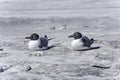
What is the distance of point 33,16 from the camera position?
A: 800 inches

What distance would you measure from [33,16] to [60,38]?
6.07m

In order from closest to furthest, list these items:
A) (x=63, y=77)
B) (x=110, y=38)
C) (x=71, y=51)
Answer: (x=63, y=77) → (x=71, y=51) → (x=110, y=38)

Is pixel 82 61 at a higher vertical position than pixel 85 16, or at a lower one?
lower

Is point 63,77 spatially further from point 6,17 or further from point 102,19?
point 6,17

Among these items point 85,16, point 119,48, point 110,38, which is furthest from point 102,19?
point 119,48

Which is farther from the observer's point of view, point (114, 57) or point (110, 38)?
point (110, 38)

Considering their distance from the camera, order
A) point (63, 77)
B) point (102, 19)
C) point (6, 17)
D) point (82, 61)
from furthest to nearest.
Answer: point (6, 17), point (102, 19), point (82, 61), point (63, 77)

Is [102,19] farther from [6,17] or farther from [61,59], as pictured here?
[61,59]

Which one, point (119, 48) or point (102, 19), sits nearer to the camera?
point (119, 48)

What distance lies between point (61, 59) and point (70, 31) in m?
4.74

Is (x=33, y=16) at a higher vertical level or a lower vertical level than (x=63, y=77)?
higher

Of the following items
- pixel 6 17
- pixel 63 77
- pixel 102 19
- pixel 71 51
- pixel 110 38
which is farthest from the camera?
pixel 6 17

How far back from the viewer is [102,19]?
18.6 m

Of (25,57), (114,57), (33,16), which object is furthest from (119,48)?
(33,16)
